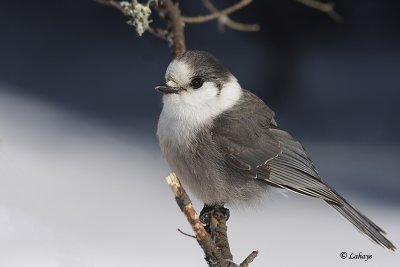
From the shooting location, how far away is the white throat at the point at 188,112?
2.39m

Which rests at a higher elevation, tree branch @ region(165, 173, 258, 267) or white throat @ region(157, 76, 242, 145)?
white throat @ region(157, 76, 242, 145)

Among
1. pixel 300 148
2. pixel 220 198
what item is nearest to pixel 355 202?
pixel 300 148

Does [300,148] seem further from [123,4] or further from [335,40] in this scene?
[335,40]

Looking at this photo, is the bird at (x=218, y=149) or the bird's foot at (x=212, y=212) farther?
the bird's foot at (x=212, y=212)

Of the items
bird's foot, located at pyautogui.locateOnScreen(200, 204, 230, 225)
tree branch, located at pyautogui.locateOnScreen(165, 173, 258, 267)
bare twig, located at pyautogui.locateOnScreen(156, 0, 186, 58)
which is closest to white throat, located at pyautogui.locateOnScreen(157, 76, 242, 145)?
bird's foot, located at pyautogui.locateOnScreen(200, 204, 230, 225)

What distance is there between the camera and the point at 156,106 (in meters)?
3.92

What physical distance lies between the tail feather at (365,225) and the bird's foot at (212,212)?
39cm

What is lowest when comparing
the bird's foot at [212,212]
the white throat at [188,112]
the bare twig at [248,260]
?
the bare twig at [248,260]

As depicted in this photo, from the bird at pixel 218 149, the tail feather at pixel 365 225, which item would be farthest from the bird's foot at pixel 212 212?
the tail feather at pixel 365 225

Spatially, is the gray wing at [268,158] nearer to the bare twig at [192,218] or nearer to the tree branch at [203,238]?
the tree branch at [203,238]

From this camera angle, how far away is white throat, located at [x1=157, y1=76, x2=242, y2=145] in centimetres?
239

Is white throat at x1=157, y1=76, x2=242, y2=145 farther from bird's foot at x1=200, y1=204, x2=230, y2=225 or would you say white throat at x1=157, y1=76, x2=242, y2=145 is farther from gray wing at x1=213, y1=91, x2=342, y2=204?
bird's foot at x1=200, y1=204, x2=230, y2=225

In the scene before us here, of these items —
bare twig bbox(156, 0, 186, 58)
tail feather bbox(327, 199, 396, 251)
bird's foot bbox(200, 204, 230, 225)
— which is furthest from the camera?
bare twig bbox(156, 0, 186, 58)

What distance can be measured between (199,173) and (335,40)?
6.09 feet
